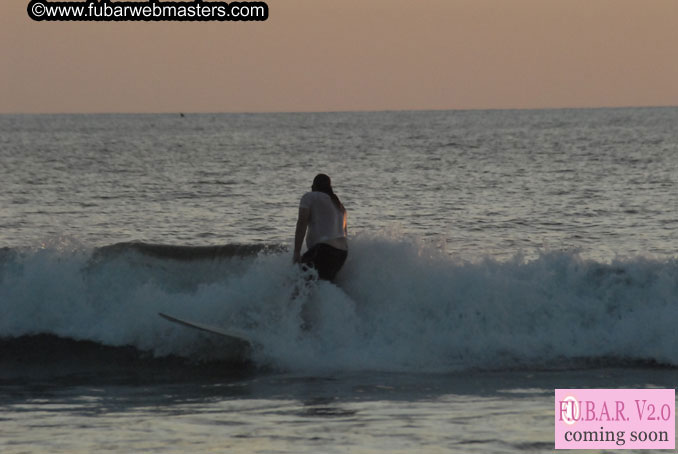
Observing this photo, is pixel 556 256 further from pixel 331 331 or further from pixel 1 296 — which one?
pixel 1 296

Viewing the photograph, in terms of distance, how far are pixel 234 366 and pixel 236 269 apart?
118 inches

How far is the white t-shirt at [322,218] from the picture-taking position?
11281 mm

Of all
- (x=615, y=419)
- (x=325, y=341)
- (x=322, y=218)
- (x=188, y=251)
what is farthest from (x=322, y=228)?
(x=188, y=251)

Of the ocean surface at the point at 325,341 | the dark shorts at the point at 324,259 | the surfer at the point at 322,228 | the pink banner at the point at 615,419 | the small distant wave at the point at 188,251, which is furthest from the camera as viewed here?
the small distant wave at the point at 188,251

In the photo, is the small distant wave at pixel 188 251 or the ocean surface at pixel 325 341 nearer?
the ocean surface at pixel 325 341

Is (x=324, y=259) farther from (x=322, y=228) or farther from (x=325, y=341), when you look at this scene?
(x=325, y=341)

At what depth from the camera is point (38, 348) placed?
13.0 m

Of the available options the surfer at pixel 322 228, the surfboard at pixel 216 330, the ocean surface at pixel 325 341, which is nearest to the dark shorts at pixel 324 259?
the surfer at pixel 322 228

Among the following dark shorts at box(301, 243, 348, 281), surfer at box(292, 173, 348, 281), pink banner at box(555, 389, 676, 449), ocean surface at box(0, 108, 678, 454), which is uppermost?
surfer at box(292, 173, 348, 281)

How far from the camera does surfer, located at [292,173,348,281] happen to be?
1128 cm

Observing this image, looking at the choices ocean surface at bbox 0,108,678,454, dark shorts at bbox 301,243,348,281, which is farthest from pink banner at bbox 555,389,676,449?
dark shorts at bbox 301,243,348,281

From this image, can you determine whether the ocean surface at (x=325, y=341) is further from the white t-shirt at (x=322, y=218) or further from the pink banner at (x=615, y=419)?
the white t-shirt at (x=322, y=218)

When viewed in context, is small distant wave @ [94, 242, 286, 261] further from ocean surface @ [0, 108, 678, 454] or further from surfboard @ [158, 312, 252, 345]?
surfboard @ [158, 312, 252, 345]

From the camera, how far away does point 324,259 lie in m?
11.6
